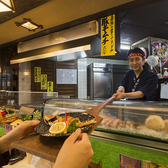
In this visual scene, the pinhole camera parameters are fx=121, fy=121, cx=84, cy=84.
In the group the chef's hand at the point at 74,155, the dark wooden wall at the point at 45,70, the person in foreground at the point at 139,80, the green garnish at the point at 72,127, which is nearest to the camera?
the chef's hand at the point at 74,155

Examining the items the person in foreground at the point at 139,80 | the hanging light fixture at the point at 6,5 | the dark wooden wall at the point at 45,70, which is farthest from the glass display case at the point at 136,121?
the dark wooden wall at the point at 45,70

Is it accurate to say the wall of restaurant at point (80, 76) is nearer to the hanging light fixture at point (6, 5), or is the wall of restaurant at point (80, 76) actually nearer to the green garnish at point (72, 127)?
the hanging light fixture at point (6, 5)

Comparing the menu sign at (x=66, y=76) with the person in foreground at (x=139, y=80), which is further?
the menu sign at (x=66, y=76)

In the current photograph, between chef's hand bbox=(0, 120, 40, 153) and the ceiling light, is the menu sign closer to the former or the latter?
the ceiling light

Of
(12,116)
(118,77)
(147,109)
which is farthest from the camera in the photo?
(118,77)

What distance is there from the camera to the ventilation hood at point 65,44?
304cm

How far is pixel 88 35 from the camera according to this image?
10.4 feet

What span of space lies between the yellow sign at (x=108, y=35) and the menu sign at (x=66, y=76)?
333 centimetres

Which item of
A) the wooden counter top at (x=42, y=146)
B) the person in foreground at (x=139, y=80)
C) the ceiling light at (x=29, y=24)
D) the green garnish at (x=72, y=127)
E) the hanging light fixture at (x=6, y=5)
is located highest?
the ceiling light at (x=29, y=24)

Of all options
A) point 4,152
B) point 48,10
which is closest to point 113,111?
point 4,152

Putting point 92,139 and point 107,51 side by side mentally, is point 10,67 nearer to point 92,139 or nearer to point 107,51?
point 107,51

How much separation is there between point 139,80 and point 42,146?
81.0 inches

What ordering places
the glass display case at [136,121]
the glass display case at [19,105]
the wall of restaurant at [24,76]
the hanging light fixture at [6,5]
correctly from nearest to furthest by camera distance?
the glass display case at [136,121]
the hanging light fixture at [6,5]
the glass display case at [19,105]
the wall of restaurant at [24,76]

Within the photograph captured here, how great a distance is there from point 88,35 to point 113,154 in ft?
9.13
